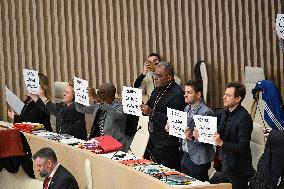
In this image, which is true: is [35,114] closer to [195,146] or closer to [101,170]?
[101,170]

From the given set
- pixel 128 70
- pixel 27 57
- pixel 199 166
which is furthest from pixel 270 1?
pixel 199 166

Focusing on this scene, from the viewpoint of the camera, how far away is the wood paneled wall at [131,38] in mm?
12312

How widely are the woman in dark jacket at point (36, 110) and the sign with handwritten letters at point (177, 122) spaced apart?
8.60 ft

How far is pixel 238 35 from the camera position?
12.6 m

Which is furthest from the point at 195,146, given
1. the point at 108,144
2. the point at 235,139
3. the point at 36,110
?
the point at 36,110

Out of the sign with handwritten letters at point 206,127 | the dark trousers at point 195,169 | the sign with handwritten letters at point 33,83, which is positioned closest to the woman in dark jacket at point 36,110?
the sign with handwritten letters at point 33,83

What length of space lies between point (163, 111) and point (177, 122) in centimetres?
67

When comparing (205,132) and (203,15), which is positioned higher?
(203,15)

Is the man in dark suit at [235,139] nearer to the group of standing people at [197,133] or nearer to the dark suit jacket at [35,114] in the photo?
the group of standing people at [197,133]

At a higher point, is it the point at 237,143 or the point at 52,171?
the point at 237,143

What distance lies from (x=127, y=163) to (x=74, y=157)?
1.15 meters

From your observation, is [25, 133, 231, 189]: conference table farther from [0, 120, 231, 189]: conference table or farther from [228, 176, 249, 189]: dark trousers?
[228, 176, 249, 189]: dark trousers

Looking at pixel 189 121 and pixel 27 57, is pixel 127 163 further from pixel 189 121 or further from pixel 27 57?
pixel 27 57

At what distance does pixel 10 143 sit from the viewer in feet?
28.7
